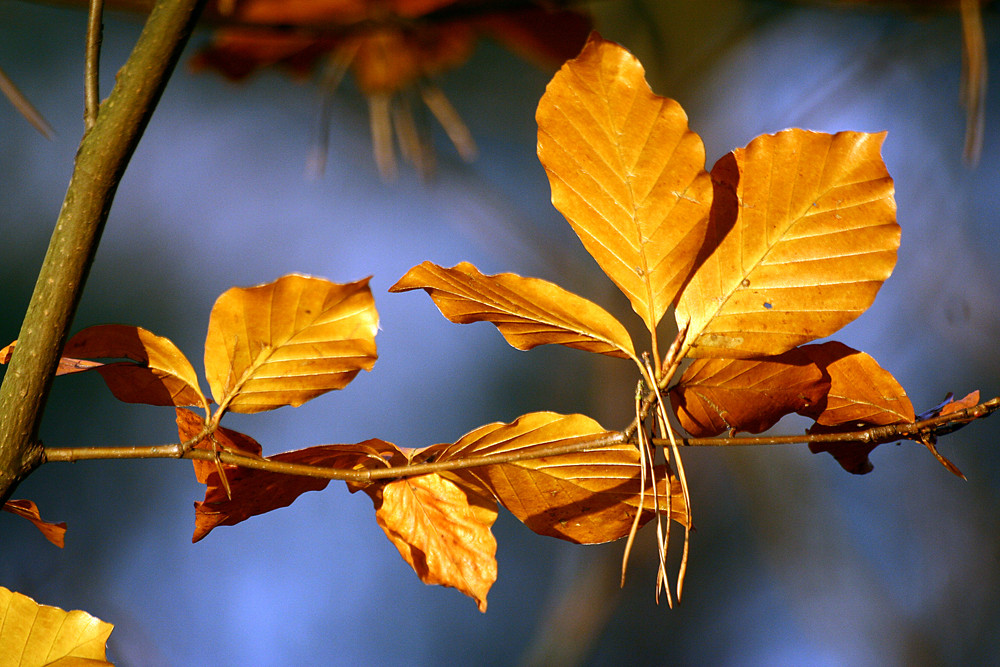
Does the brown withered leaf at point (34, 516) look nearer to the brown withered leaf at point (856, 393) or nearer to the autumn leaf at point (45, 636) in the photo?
the autumn leaf at point (45, 636)

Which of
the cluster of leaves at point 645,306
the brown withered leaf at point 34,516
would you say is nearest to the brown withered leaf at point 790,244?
the cluster of leaves at point 645,306

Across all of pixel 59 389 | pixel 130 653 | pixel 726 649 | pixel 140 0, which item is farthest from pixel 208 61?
pixel 726 649

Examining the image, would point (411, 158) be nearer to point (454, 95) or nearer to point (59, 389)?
point (454, 95)

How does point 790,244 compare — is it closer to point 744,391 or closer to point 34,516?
point 744,391

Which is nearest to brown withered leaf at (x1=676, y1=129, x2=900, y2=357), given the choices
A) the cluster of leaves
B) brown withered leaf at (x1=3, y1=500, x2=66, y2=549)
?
the cluster of leaves

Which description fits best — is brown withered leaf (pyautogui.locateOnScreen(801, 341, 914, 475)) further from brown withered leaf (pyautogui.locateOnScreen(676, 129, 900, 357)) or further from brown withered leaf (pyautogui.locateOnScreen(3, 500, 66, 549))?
brown withered leaf (pyautogui.locateOnScreen(3, 500, 66, 549))

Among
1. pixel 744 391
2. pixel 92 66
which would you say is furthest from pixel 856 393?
pixel 92 66

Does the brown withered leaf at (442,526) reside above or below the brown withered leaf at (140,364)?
below
